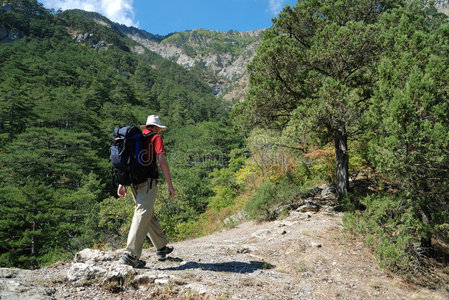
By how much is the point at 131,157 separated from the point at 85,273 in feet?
4.22

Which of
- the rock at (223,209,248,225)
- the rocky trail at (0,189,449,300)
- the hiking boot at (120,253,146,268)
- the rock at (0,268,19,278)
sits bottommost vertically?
the rock at (223,209,248,225)

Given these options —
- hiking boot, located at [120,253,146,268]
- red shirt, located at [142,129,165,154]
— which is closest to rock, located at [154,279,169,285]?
hiking boot, located at [120,253,146,268]

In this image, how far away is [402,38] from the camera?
4.51 m

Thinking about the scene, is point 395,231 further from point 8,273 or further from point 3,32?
point 3,32

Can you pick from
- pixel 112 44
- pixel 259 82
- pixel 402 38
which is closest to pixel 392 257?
pixel 402 38

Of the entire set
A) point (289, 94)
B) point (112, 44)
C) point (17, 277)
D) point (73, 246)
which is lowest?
point (73, 246)

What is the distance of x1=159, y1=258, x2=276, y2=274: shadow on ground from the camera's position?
3227 mm

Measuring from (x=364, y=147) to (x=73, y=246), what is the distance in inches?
823

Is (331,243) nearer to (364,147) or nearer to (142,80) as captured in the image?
(364,147)

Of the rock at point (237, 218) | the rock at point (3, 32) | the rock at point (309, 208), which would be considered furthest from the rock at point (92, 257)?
the rock at point (3, 32)

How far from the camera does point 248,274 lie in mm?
3191

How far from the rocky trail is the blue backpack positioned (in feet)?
3.19

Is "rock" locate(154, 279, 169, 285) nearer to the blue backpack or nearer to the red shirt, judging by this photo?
the blue backpack

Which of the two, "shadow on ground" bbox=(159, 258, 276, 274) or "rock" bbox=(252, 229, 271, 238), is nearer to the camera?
"shadow on ground" bbox=(159, 258, 276, 274)
